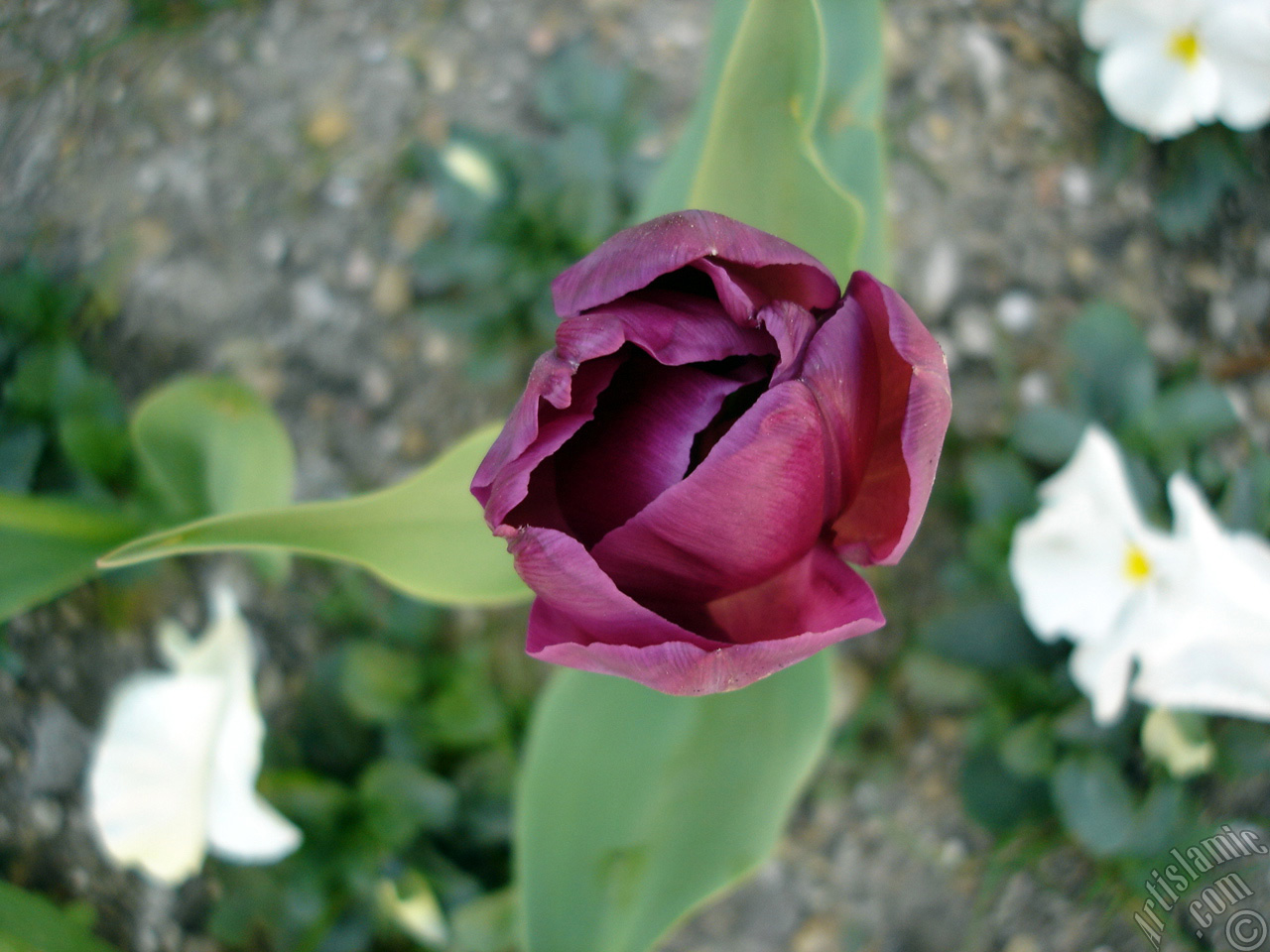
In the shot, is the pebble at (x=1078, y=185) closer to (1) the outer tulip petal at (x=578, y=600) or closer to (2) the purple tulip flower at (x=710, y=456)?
(2) the purple tulip flower at (x=710, y=456)

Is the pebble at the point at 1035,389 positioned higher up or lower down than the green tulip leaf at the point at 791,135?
lower down

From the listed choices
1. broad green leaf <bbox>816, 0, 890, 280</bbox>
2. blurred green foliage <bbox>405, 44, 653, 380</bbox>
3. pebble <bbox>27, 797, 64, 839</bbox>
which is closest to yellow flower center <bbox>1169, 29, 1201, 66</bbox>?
broad green leaf <bbox>816, 0, 890, 280</bbox>

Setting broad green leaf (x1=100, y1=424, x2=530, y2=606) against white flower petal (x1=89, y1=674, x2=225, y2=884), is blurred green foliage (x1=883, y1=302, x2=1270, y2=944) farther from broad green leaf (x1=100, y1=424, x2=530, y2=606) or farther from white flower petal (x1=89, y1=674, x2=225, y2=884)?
white flower petal (x1=89, y1=674, x2=225, y2=884)

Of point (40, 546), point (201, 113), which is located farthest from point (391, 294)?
point (40, 546)

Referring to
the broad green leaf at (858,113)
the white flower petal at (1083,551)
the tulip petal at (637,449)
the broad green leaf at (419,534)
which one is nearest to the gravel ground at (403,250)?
the white flower petal at (1083,551)

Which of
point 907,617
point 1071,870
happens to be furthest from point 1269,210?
point 1071,870

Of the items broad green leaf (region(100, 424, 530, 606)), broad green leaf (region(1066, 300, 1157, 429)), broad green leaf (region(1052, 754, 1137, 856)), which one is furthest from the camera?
broad green leaf (region(1066, 300, 1157, 429))
